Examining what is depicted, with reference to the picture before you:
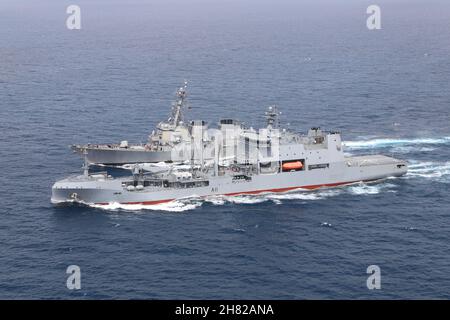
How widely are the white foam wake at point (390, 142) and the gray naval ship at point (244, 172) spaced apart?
8.95 m

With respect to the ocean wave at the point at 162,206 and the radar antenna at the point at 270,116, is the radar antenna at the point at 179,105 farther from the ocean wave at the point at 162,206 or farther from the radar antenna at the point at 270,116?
the ocean wave at the point at 162,206

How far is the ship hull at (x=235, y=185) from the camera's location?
9203cm

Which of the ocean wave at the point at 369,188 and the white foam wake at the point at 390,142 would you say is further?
the white foam wake at the point at 390,142

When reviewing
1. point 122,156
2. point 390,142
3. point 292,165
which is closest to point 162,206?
point 292,165

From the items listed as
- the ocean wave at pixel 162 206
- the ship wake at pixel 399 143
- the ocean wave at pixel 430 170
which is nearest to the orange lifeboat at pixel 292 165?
the ocean wave at pixel 162 206

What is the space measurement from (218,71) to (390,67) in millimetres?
49569

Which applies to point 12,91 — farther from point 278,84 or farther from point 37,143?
point 278,84

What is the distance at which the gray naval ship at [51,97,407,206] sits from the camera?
93.0m

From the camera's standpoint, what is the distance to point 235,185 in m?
97.1

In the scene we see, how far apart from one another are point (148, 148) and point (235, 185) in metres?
24.1

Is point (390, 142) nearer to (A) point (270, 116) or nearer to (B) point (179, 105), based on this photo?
(A) point (270, 116)

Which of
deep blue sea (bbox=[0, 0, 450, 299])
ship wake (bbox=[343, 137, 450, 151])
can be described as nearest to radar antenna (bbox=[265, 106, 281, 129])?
deep blue sea (bbox=[0, 0, 450, 299])

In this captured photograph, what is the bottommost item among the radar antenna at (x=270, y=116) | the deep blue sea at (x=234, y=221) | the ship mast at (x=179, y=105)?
the deep blue sea at (x=234, y=221)
